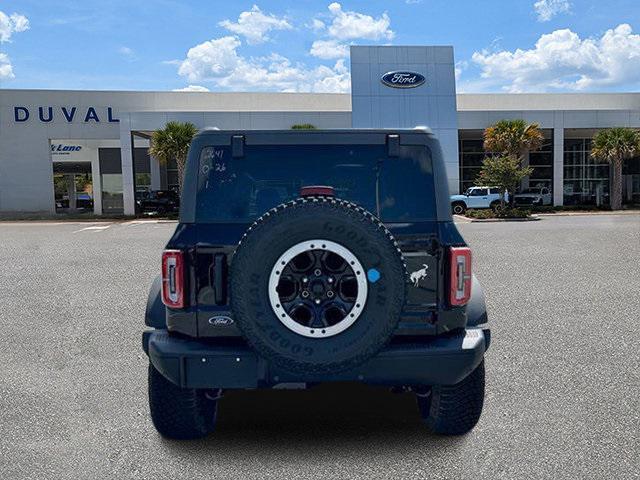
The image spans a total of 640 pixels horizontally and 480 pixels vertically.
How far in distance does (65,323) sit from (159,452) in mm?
4232

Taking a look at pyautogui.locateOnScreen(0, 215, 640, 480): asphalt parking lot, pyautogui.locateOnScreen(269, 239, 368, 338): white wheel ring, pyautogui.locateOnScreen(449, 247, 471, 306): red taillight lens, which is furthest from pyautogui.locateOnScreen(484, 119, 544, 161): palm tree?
pyautogui.locateOnScreen(269, 239, 368, 338): white wheel ring

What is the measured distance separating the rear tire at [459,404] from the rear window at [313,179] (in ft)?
3.69

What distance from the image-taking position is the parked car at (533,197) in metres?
39.0

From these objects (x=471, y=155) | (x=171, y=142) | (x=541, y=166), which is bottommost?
(x=541, y=166)

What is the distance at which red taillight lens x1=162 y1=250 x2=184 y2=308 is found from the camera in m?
3.30

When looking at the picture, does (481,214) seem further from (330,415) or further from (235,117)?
(330,415)

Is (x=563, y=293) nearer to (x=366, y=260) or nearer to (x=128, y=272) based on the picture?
(x=366, y=260)

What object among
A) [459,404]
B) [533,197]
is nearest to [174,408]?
[459,404]

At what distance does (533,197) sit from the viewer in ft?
128

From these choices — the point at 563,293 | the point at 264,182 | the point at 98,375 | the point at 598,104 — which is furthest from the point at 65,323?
the point at 598,104

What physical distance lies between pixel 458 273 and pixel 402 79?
35277mm

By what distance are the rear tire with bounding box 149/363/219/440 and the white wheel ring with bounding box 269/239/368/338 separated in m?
1.02

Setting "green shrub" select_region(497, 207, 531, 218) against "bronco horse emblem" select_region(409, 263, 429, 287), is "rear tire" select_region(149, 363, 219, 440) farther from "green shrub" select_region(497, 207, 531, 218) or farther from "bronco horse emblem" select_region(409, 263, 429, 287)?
"green shrub" select_region(497, 207, 531, 218)

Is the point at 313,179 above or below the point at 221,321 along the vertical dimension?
above
